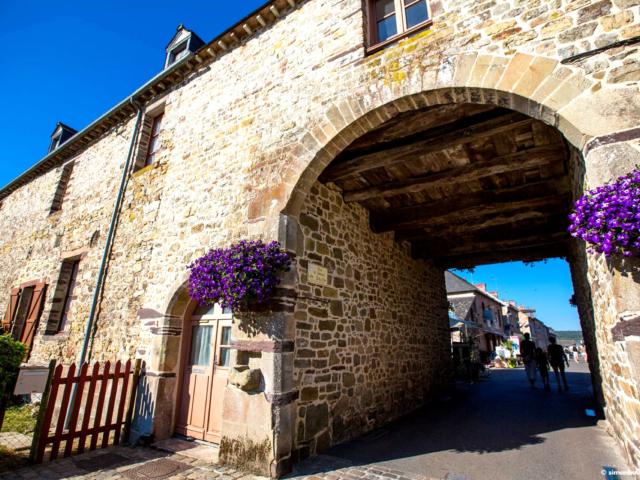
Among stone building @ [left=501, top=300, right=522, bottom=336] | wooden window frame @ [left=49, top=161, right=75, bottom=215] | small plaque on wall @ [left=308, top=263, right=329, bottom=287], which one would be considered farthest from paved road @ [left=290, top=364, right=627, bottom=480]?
stone building @ [left=501, top=300, right=522, bottom=336]

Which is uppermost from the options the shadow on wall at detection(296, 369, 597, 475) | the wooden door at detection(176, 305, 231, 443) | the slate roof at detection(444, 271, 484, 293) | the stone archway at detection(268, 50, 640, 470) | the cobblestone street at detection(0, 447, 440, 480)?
the slate roof at detection(444, 271, 484, 293)

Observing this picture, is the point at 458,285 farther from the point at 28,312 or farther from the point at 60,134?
the point at 60,134

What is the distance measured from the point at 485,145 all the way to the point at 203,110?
509cm

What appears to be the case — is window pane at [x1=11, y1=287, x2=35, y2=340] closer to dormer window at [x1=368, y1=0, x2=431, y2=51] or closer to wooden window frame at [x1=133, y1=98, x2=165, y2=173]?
wooden window frame at [x1=133, y1=98, x2=165, y2=173]

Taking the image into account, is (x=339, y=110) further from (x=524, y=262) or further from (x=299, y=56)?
(x=524, y=262)

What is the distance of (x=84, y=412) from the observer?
5.03 meters

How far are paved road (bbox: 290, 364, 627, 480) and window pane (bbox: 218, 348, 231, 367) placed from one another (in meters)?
1.86

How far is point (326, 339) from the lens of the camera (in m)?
4.75

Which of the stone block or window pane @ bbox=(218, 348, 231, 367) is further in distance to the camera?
window pane @ bbox=(218, 348, 231, 367)

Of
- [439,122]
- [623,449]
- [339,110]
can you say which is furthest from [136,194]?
[623,449]

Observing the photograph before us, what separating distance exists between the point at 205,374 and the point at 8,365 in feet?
8.11

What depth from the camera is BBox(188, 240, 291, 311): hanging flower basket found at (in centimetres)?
389

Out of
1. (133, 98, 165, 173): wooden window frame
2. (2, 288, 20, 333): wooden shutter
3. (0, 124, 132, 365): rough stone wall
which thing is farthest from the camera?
(2, 288, 20, 333): wooden shutter

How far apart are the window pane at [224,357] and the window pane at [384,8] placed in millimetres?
5408
